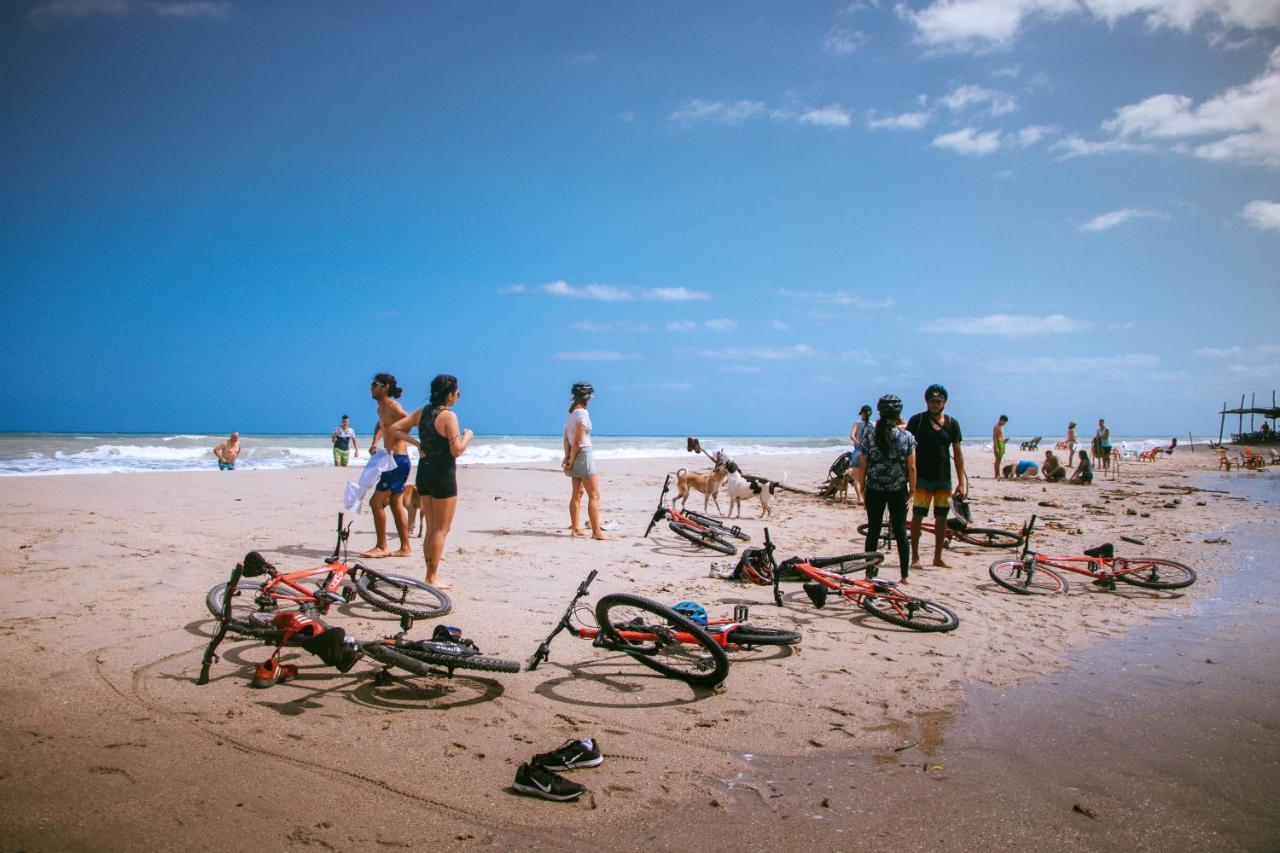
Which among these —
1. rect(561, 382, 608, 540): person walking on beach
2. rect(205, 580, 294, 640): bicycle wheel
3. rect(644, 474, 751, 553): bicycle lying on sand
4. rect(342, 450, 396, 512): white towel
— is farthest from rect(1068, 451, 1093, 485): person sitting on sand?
rect(205, 580, 294, 640): bicycle wheel

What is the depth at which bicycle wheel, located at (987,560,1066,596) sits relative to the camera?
7.25m

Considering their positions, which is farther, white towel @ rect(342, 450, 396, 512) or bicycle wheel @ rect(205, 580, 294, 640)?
white towel @ rect(342, 450, 396, 512)

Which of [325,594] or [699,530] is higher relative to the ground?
[325,594]

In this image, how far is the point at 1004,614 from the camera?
6410 mm

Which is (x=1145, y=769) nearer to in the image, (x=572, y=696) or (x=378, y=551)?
(x=572, y=696)

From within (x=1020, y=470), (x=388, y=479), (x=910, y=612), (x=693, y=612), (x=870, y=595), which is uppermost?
(x=388, y=479)

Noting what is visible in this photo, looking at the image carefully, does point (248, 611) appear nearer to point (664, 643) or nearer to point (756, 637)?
point (664, 643)

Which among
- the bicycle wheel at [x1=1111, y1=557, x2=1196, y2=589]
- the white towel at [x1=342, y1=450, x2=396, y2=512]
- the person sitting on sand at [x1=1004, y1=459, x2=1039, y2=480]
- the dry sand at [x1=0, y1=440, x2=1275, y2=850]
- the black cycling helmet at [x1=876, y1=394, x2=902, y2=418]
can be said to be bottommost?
the dry sand at [x1=0, y1=440, x2=1275, y2=850]

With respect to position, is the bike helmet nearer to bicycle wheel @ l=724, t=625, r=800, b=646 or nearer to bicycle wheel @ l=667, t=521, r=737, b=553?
bicycle wheel @ l=724, t=625, r=800, b=646

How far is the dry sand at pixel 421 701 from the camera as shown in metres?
2.87

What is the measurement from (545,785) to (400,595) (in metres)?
3.29

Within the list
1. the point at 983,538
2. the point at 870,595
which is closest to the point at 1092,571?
the point at 983,538

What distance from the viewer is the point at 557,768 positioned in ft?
10.7

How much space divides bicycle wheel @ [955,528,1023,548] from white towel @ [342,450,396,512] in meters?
7.76
